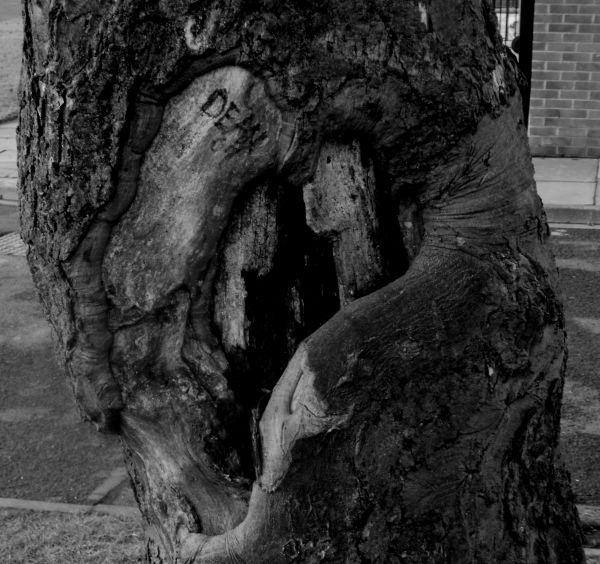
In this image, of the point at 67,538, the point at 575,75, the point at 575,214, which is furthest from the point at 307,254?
the point at 575,75

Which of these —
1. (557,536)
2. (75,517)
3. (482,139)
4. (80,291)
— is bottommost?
(75,517)

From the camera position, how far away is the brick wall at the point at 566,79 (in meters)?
11.3

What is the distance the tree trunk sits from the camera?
85.2 inches

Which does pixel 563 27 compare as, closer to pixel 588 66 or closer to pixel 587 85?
pixel 588 66

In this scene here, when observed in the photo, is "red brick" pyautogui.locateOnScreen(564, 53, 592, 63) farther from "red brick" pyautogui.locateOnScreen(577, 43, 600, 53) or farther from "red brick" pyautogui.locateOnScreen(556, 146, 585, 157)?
"red brick" pyautogui.locateOnScreen(556, 146, 585, 157)

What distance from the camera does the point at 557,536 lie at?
2504 mm

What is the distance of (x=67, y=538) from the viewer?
14.8ft

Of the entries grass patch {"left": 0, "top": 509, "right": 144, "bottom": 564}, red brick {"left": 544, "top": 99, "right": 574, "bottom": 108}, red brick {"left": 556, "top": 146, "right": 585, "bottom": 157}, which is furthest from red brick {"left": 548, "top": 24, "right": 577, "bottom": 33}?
grass patch {"left": 0, "top": 509, "right": 144, "bottom": 564}

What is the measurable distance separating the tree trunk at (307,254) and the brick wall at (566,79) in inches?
377

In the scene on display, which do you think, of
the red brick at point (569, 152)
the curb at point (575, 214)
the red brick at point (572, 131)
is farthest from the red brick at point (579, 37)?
the curb at point (575, 214)

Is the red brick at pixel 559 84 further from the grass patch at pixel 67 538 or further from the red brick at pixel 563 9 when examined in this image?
the grass patch at pixel 67 538

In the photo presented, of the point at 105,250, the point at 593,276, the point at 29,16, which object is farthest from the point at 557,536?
the point at 593,276

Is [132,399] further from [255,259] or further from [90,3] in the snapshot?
[90,3]

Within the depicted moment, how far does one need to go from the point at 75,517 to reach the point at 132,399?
102 inches
